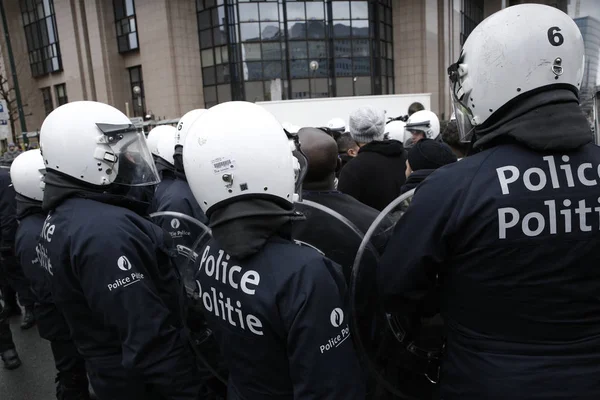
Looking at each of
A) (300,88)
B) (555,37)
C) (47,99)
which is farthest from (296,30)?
(555,37)

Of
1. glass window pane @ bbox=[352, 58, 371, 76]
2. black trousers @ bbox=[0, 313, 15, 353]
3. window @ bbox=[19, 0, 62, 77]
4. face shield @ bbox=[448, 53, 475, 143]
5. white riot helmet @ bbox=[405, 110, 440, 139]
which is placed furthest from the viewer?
window @ bbox=[19, 0, 62, 77]

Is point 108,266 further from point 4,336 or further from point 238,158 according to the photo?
point 4,336

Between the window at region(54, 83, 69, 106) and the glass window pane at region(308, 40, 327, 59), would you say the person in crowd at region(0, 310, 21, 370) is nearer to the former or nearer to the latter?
the glass window pane at region(308, 40, 327, 59)

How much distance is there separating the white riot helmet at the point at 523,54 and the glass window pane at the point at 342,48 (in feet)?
73.9

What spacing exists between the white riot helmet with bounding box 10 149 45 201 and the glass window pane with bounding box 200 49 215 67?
67.5 feet

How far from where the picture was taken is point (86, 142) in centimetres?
211

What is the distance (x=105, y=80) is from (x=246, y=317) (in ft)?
90.8

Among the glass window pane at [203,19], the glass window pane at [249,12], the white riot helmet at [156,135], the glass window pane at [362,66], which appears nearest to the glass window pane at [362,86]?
the glass window pane at [362,66]

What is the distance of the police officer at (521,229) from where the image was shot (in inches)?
48.6

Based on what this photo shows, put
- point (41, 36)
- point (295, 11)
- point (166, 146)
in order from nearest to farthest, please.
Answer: point (166, 146), point (295, 11), point (41, 36)

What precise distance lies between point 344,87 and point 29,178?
20.8m

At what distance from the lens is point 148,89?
79.2ft

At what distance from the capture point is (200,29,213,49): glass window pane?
22719 mm

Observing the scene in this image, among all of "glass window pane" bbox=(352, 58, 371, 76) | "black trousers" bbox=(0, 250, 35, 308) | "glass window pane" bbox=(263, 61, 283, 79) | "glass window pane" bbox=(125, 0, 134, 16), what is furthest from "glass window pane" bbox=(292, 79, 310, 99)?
"black trousers" bbox=(0, 250, 35, 308)
